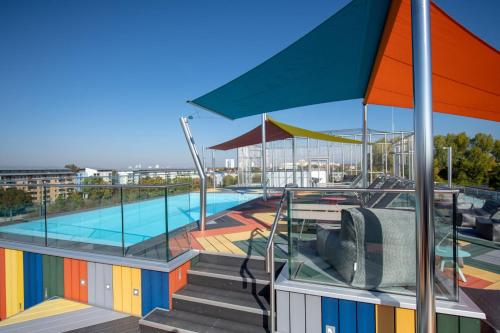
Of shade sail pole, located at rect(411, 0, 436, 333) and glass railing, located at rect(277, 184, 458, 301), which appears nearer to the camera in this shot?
shade sail pole, located at rect(411, 0, 436, 333)

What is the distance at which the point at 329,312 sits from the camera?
2471 mm

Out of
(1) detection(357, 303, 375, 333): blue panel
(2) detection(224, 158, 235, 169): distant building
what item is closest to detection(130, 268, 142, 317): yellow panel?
(1) detection(357, 303, 375, 333): blue panel

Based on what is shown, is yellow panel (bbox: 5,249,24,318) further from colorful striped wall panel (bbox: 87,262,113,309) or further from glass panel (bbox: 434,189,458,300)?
glass panel (bbox: 434,189,458,300)

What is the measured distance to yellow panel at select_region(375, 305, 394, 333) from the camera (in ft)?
7.48

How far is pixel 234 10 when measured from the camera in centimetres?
820

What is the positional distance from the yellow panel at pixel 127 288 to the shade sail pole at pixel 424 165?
9.96 ft

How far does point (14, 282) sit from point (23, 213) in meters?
1.12

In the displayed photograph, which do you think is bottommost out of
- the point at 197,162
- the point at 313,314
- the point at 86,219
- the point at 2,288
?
the point at 2,288

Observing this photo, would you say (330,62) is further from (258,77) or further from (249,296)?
(249,296)

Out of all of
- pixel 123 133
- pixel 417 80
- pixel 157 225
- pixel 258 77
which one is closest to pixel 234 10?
pixel 258 77

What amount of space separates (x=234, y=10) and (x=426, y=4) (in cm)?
783

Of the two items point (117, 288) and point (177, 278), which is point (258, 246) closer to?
point (177, 278)

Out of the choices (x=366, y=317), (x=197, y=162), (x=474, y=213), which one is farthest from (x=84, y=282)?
(x=474, y=213)

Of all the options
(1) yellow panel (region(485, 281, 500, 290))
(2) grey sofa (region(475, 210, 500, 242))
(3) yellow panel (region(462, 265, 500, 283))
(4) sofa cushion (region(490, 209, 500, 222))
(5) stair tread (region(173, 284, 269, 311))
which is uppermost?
(4) sofa cushion (region(490, 209, 500, 222))
